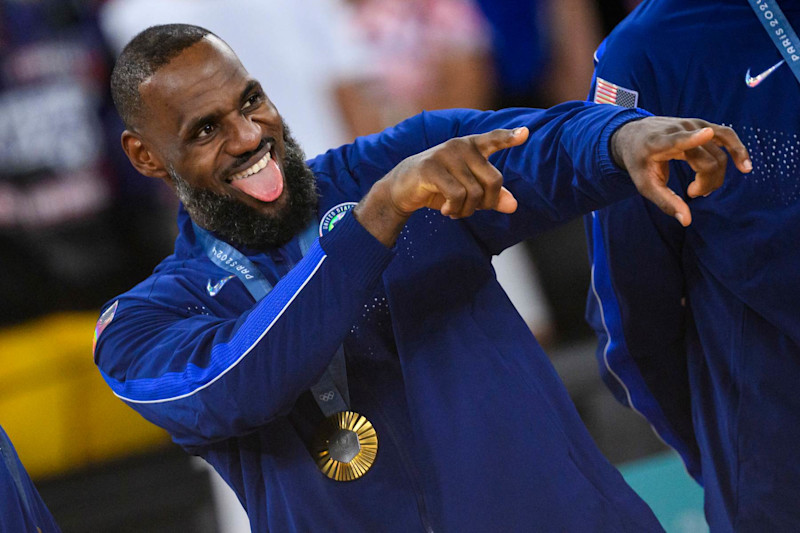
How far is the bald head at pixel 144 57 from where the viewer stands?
1781mm

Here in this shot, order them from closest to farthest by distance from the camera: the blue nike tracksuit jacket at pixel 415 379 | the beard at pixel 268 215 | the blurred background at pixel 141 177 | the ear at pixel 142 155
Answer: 1. the blue nike tracksuit jacket at pixel 415 379
2. the beard at pixel 268 215
3. the ear at pixel 142 155
4. the blurred background at pixel 141 177

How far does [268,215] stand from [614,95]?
706 millimetres

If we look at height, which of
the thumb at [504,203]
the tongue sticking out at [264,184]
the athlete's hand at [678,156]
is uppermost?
the athlete's hand at [678,156]

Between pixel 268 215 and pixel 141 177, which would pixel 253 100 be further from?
pixel 141 177

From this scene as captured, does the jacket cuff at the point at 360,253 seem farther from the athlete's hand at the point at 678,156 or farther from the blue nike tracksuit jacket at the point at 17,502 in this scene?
the blue nike tracksuit jacket at the point at 17,502

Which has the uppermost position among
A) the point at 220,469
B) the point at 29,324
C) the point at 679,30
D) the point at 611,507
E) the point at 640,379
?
the point at 679,30

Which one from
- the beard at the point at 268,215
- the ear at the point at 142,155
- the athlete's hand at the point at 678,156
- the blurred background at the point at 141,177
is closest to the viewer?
the athlete's hand at the point at 678,156

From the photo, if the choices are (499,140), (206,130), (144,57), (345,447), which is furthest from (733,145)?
(144,57)

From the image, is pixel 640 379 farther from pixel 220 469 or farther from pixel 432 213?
pixel 220 469

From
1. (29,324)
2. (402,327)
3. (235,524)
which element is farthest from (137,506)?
(402,327)

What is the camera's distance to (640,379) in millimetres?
2248

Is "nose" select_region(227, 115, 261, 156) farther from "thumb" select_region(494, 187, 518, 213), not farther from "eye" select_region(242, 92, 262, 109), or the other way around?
"thumb" select_region(494, 187, 518, 213)

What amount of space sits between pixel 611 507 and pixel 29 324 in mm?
2818

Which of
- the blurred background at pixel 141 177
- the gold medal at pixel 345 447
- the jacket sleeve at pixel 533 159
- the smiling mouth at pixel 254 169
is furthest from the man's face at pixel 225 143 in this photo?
the blurred background at pixel 141 177
